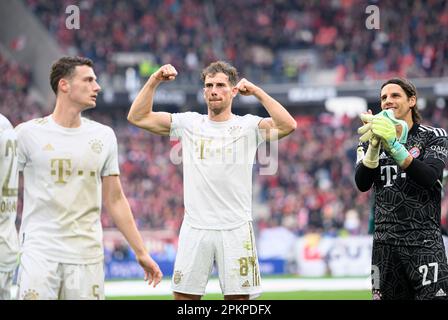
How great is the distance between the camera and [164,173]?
27688 mm

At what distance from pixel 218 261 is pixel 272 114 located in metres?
1.30

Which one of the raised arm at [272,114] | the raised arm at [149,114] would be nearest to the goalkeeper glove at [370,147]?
the raised arm at [272,114]

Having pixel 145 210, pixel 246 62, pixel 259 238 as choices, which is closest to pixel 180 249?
pixel 259 238

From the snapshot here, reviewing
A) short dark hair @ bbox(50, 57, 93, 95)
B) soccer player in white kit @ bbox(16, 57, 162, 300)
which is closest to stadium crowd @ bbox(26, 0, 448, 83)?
short dark hair @ bbox(50, 57, 93, 95)

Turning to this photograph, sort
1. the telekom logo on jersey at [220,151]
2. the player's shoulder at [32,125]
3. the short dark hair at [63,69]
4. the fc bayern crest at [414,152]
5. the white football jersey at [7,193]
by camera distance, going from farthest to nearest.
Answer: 1. the telekom logo on jersey at [220,151]
2. the fc bayern crest at [414,152]
3. the short dark hair at [63,69]
4. the player's shoulder at [32,125]
5. the white football jersey at [7,193]

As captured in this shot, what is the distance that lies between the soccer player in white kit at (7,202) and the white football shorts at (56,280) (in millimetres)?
117

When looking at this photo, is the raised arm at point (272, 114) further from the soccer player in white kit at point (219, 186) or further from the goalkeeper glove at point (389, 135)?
the goalkeeper glove at point (389, 135)

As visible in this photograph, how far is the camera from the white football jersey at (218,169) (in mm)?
7230

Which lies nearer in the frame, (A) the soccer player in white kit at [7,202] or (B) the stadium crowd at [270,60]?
(A) the soccer player in white kit at [7,202]

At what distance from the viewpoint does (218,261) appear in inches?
285

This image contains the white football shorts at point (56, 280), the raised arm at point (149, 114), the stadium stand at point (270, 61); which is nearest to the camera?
the white football shorts at point (56, 280)

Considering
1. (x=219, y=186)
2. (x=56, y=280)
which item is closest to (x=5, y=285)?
(x=56, y=280)

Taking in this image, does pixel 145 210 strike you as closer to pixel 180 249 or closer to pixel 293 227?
pixel 293 227

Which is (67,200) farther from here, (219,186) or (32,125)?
(219,186)
